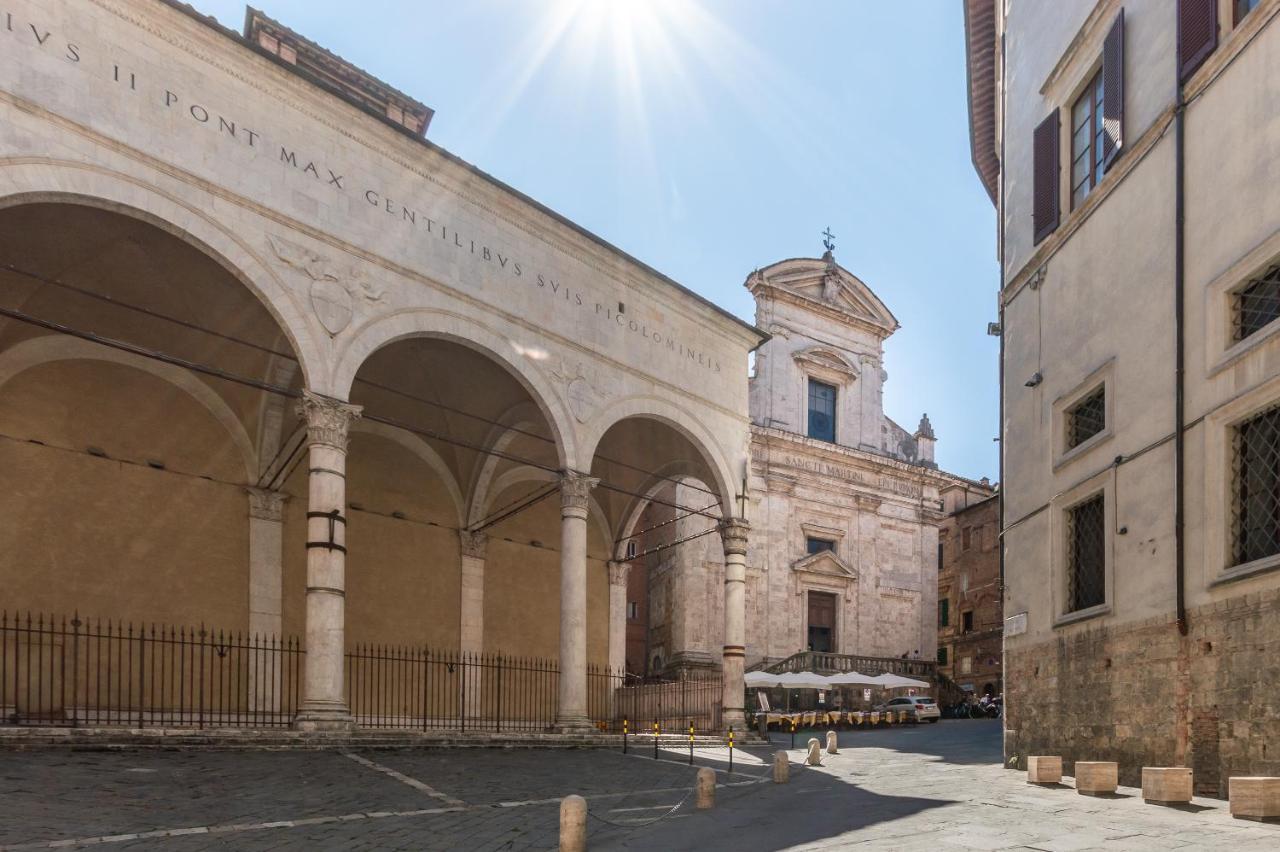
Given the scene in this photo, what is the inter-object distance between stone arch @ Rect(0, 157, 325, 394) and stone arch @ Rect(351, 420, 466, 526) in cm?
656

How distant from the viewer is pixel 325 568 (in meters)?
13.6

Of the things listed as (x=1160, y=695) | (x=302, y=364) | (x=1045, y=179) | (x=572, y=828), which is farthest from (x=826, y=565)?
(x=572, y=828)

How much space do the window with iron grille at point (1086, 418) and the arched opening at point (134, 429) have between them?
11536 millimetres

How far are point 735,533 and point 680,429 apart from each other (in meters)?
2.35

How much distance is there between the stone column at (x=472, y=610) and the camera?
21.3 metres

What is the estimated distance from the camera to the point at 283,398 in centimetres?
1828

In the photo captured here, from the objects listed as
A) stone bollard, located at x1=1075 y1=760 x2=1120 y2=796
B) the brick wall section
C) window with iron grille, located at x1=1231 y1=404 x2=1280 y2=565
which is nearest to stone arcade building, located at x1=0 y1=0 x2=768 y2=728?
the brick wall section

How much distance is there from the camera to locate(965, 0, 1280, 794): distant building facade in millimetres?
10578

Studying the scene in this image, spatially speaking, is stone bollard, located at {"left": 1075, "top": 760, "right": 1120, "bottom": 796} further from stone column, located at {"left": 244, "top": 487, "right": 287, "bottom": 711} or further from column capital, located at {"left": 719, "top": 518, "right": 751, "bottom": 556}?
stone column, located at {"left": 244, "top": 487, "right": 287, "bottom": 711}

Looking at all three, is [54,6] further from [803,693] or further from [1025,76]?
[803,693]

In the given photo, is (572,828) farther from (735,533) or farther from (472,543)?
(472,543)

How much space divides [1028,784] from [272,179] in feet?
39.9

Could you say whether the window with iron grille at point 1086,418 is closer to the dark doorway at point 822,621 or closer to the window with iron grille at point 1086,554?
the window with iron grille at point 1086,554

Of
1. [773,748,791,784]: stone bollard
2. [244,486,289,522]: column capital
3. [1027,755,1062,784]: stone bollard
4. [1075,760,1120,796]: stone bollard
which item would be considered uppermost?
[244,486,289,522]: column capital
